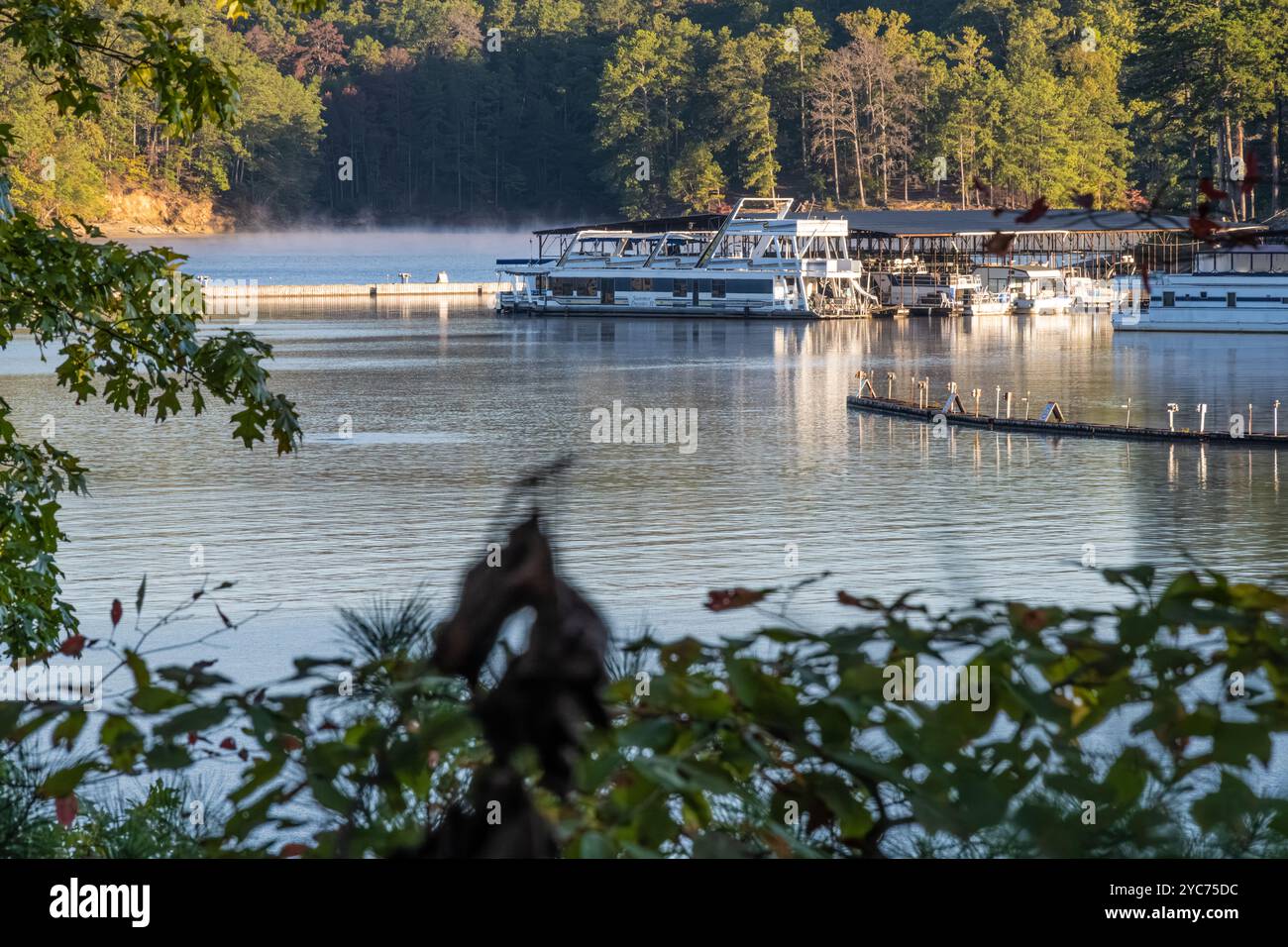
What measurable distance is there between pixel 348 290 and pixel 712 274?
36129 millimetres

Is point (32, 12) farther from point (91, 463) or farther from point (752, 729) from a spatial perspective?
point (91, 463)

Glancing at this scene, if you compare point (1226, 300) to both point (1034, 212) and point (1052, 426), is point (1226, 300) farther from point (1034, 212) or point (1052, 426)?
point (1034, 212)

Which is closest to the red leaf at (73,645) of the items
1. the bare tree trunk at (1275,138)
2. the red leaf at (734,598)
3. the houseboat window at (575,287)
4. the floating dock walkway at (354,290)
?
the red leaf at (734,598)

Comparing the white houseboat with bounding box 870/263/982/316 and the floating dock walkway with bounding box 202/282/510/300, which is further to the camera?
the floating dock walkway with bounding box 202/282/510/300

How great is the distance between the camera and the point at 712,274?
72.9 m

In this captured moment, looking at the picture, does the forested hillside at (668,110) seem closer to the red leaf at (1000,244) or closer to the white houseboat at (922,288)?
the white houseboat at (922,288)

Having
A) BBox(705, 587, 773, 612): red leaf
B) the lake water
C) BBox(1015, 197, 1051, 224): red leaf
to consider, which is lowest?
the lake water

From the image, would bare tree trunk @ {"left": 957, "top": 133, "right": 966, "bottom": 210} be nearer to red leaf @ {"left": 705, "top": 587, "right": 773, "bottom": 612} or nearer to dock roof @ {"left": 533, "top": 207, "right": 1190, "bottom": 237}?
dock roof @ {"left": 533, "top": 207, "right": 1190, "bottom": 237}

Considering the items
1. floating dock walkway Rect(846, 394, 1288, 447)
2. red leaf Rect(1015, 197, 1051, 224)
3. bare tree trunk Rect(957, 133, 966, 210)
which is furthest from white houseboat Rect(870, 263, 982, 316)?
red leaf Rect(1015, 197, 1051, 224)

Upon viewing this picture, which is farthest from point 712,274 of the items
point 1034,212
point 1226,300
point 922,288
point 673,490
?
point 1034,212

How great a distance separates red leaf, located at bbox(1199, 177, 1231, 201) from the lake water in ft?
2.51

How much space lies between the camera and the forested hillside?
91.8m

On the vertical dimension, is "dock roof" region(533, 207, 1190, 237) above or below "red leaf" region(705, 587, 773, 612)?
above
